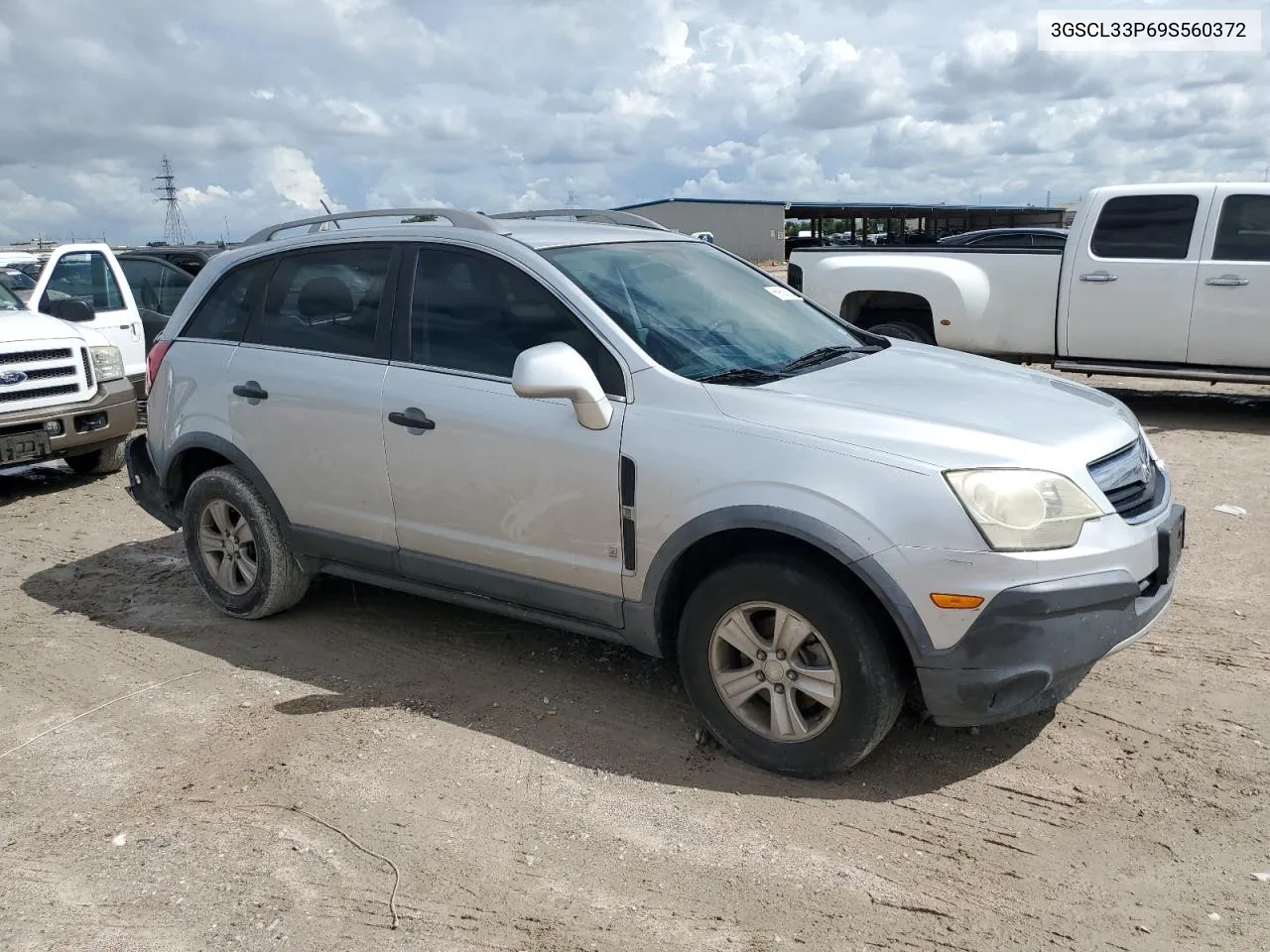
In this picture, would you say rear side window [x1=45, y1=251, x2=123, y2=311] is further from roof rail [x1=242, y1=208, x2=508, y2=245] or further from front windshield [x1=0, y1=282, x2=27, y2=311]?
roof rail [x1=242, y1=208, x2=508, y2=245]

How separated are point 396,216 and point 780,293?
1.77m

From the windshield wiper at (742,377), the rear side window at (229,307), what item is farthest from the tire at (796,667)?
the rear side window at (229,307)

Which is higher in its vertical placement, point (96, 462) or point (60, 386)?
point (60, 386)

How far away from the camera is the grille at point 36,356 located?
8.25 metres

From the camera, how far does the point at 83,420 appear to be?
8.59 m

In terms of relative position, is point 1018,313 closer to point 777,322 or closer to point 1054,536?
point 777,322

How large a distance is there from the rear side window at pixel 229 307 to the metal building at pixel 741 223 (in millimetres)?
51478

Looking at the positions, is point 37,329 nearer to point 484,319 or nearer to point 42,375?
point 42,375

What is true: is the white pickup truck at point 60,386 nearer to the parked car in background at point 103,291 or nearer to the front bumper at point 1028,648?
the parked car in background at point 103,291

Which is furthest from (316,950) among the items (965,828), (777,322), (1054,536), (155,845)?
(777,322)

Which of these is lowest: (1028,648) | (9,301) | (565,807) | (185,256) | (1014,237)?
(565,807)

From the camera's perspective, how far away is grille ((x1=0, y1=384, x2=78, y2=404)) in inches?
323

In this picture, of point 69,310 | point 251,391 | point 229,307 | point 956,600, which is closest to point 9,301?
point 69,310

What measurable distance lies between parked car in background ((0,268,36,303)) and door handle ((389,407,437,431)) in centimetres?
692
